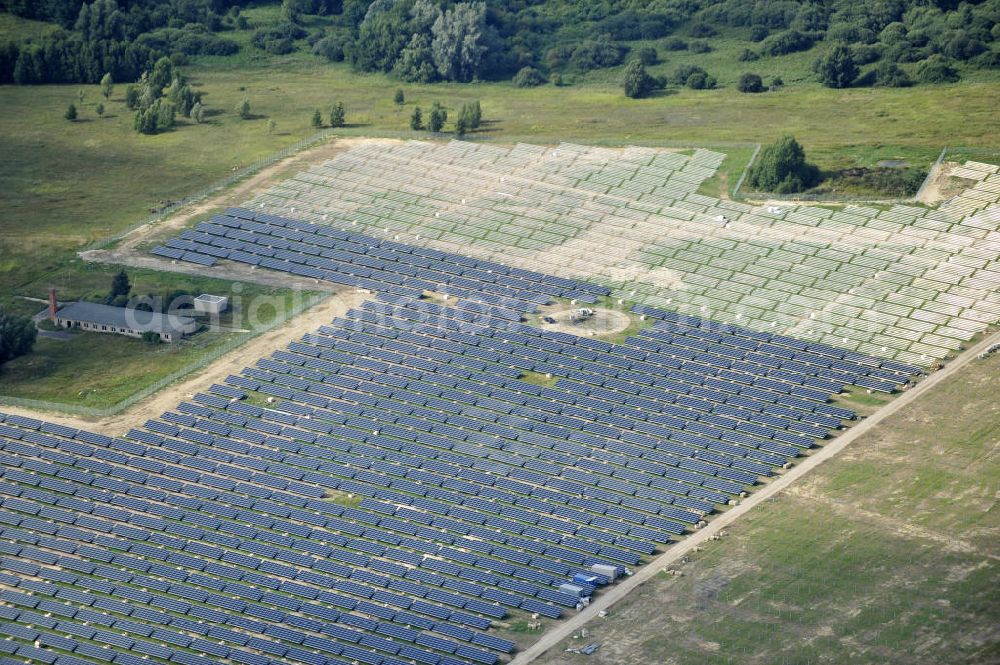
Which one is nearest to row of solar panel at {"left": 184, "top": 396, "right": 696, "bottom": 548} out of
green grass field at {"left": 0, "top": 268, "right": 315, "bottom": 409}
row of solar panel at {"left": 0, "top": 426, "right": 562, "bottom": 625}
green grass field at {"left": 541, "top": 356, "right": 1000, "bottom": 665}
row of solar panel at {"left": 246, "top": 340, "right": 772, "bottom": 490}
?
row of solar panel at {"left": 246, "top": 340, "right": 772, "bottom": 490}

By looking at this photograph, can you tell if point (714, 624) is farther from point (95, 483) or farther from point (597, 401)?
point (95, 483)

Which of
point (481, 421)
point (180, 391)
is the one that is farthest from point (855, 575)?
point (180, 391)

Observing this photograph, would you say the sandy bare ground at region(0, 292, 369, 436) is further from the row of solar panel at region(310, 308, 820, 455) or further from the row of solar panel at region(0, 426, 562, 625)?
Result: the row of solar panel at region(0, 426, 562, 625)

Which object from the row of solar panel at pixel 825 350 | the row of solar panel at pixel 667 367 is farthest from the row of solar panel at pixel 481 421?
the row of solar panel at pixel 825 350

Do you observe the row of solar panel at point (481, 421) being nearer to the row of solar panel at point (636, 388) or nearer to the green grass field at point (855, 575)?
the row of solar panel at point (636, 388)

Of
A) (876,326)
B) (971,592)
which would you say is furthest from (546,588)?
(876,326)

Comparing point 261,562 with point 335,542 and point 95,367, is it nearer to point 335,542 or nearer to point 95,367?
point 335,542
